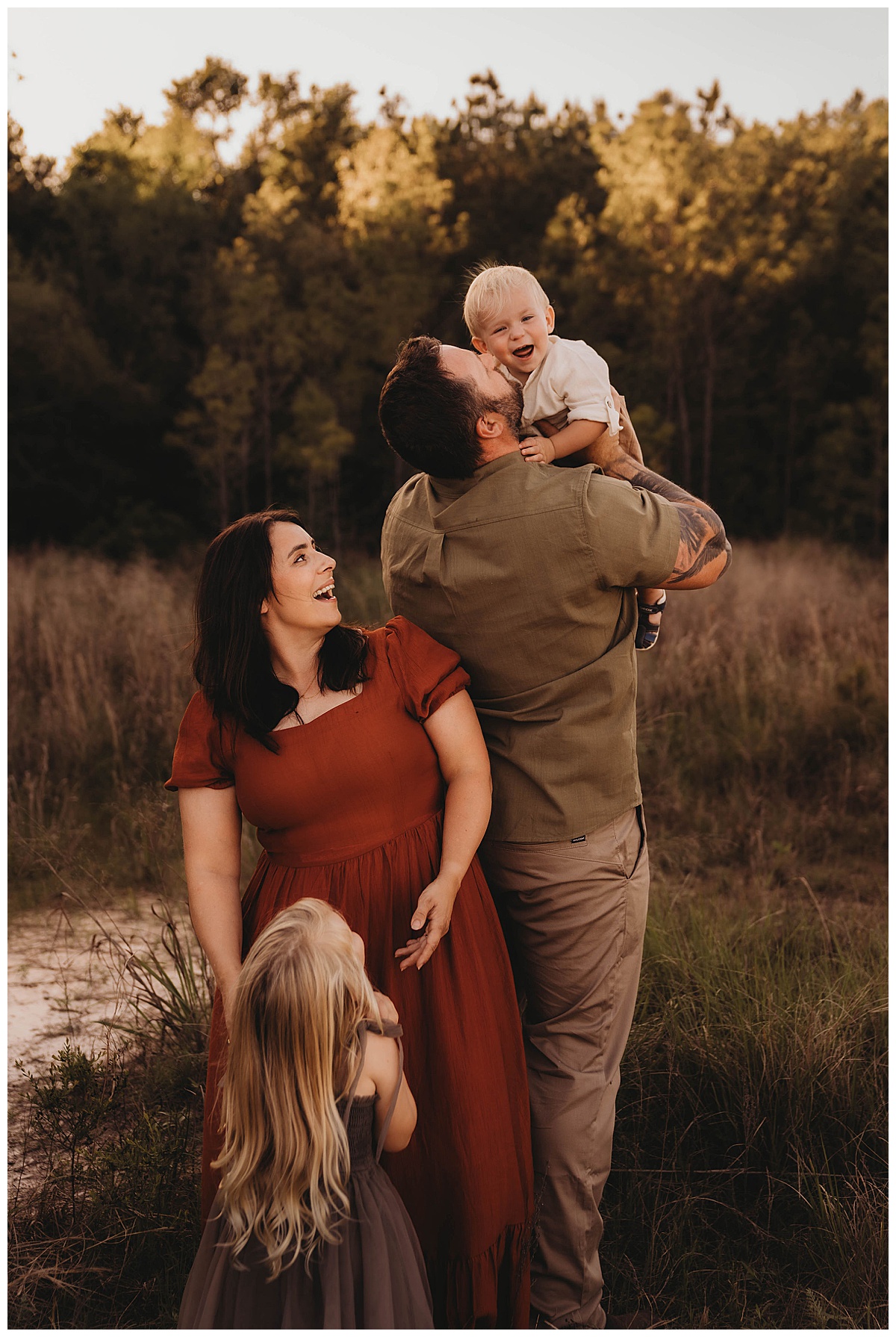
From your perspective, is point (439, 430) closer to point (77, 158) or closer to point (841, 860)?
point (841, 860)

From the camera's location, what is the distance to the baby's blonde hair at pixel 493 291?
2795mm

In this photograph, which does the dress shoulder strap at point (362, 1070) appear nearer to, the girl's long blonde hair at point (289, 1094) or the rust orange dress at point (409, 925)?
the girl's long blonde hair at point (289, 1094)

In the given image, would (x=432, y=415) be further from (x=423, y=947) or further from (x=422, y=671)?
(x=423, y=947)

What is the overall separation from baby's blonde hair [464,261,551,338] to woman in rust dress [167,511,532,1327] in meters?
0.99

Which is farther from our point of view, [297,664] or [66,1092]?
[66,1092]

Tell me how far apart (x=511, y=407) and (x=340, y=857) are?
1.06 metres

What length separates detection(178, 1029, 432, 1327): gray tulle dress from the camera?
179 cm

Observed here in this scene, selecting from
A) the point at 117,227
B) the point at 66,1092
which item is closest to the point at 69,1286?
the point at 66,1092

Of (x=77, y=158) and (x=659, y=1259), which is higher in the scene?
(x=77, y=158)

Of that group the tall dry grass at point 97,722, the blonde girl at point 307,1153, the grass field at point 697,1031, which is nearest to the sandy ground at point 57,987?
the grass field at point 697,1031

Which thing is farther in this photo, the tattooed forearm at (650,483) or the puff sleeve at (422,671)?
the tattooed forearm at (650,483)

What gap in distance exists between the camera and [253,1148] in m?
1.79

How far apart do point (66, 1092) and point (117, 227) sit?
17.2 m

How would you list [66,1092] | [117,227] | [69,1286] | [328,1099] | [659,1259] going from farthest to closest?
[117,227], [66,1092], [659,1259], [69,1286], [328,1099]
